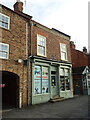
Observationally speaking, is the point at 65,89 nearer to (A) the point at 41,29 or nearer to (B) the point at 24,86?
(B) the point at 24,86

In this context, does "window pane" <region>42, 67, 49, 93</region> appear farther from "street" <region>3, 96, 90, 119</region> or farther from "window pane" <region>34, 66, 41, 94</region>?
"street" <region>3, 96, 90, 119</region>

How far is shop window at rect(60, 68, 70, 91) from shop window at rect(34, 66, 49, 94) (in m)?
2.53

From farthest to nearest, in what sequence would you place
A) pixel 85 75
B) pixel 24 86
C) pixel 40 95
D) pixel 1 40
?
pixel 85 75 → pixel 40 95 → pixel 24 86 → pixel 1 40

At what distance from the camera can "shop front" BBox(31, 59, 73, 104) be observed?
38.5 ft

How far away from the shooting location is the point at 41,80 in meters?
12.4

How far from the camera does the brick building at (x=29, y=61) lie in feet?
34.0

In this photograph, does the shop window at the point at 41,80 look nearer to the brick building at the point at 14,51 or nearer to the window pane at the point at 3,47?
the brick building at the point at 14,51

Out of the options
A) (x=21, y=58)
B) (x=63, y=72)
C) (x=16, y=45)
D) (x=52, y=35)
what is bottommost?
(x=63, y=72)

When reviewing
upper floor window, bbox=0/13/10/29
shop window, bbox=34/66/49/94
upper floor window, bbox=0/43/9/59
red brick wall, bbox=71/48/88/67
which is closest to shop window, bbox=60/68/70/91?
shop window, bbox=34/66/49/94

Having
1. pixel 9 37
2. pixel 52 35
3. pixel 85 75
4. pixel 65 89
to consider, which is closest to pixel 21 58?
pixel 9 37

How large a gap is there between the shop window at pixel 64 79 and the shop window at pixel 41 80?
253 cm

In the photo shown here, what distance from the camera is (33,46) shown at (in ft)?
39.9

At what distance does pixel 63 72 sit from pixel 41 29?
563 cm

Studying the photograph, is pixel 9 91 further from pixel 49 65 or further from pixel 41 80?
pixel 49 65
